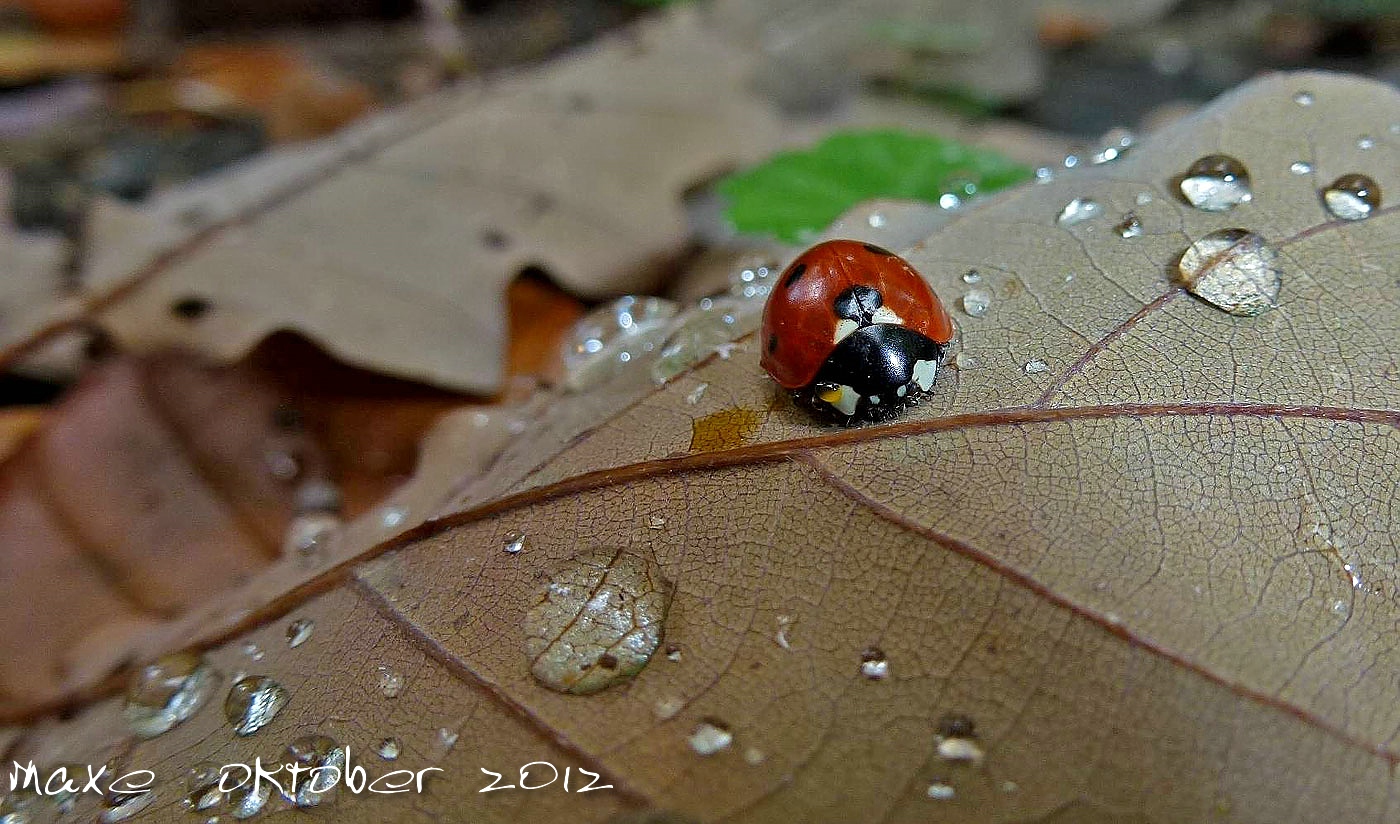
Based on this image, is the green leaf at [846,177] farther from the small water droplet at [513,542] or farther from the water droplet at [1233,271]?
the small water droplet at [513,542]

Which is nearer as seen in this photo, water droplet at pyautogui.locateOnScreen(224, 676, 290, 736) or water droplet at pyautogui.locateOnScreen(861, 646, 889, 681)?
water droplet at pyautogui.locateOnScreen(861, 646, 889, 681)

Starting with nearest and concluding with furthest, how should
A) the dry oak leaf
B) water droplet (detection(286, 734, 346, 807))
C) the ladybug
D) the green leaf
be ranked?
the dry oak leaf → water droplet (detection(286, 734, 346, 807)) → the ladybug → the green leaf

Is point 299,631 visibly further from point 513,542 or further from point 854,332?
point 854,332

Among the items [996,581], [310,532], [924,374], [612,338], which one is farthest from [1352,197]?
[310,532]

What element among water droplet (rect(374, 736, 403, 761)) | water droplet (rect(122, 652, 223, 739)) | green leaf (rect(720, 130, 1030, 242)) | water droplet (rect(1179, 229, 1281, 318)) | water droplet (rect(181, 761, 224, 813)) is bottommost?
water droplet (rect(122, 652, 223, 739))

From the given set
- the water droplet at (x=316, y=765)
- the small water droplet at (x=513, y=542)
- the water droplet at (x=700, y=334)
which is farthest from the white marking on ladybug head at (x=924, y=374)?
the water droplet at (x=316, y=765)

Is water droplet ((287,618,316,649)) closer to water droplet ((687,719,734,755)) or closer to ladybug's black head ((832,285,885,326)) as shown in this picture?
water droplet ((687,719,734,755))

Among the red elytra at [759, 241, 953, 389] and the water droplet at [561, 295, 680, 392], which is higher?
the red elytra at [759, 241, 953, 389]

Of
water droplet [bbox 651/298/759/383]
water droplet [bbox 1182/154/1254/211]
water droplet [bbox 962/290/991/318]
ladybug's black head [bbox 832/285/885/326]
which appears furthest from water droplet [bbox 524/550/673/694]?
water droplet [bbox 1182/154/1254/211]
